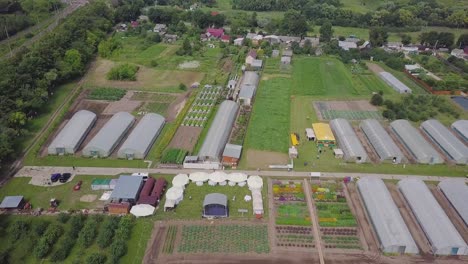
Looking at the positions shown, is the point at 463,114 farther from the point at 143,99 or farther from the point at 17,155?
the point at 17,155

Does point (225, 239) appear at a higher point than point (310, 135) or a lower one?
higher

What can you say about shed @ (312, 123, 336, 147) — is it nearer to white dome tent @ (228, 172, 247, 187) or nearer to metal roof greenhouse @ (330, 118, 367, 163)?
metal roof greenhouse @ (330, 118, 367, 163)

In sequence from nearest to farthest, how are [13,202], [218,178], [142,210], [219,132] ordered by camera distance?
[142,210]
[13,202]
[218,178]
[219,132]

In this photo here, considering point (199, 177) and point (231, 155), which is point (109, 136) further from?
point (231, 155)

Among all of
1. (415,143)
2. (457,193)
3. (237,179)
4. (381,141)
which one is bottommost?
(415,143)

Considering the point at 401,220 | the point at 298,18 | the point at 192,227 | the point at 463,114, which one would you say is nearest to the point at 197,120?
the point at 192,227

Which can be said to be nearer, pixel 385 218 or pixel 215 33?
pixel 385 218

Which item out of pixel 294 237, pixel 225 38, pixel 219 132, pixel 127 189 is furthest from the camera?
pixel 225 38

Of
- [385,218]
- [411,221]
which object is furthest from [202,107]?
[411,221]
